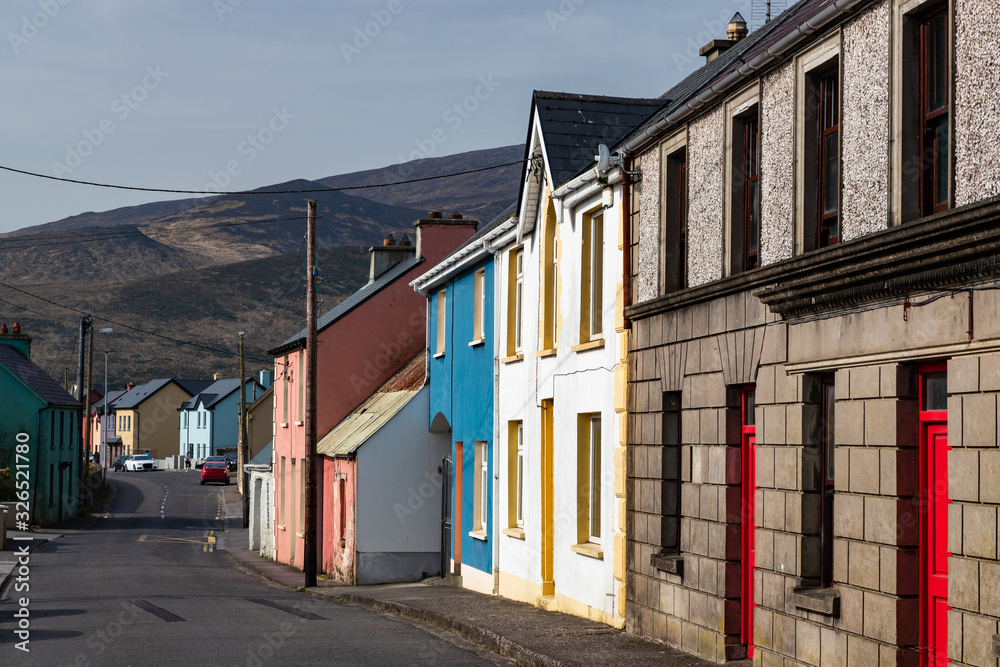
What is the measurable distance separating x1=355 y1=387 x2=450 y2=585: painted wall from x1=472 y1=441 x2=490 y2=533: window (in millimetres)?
3900

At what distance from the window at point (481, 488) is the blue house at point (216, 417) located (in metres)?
87.5

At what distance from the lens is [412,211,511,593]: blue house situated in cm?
1992

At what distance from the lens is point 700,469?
11.5 metres

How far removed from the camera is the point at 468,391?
2142 cm

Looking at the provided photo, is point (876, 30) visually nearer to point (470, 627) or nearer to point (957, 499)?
point (957, 499)

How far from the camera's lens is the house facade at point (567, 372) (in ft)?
45.5

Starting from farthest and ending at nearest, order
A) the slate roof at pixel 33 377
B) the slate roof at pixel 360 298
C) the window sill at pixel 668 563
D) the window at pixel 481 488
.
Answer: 1. the slate roof at pixel 33 377
2. the slate roof at pixel 360 298
3. the window at pixel 481 488
4. the window sill at pixel 668 563

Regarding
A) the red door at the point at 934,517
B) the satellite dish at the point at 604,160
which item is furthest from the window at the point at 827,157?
the satellite dish at the point at 604,160

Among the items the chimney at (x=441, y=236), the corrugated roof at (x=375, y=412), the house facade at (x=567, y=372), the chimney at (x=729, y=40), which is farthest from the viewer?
the chimney at (x=441, y=236)

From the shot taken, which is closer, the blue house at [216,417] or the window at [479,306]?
the window at [479,306]

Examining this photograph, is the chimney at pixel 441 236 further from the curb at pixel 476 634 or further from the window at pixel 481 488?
the curb at pixel 476 634

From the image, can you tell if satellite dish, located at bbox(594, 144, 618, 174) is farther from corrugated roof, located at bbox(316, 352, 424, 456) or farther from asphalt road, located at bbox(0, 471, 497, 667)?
corrugated roof, located at bbox(316, 352, 424, 456)

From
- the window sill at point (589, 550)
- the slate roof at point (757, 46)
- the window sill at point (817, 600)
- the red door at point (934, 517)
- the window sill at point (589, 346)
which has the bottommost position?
the window sill at point (589, 550)

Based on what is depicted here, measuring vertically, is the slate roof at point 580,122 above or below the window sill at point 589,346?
above
